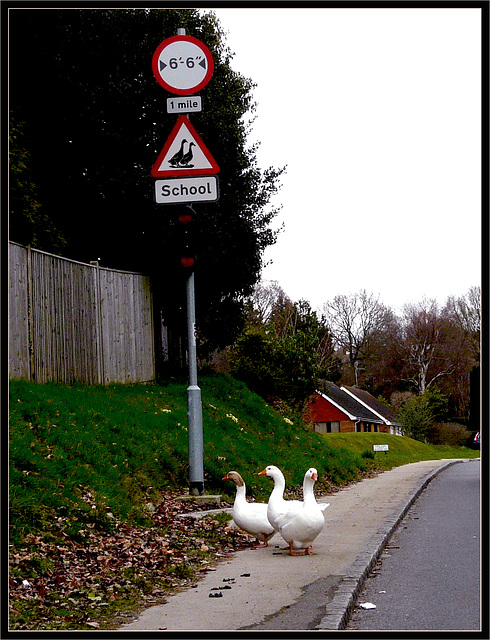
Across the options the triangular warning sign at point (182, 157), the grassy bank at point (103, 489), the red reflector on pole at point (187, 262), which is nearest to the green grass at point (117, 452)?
the grassy bank at point (103, 489)

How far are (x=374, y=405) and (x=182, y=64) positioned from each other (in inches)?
2600

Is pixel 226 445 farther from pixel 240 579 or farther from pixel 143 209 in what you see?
pixel 240 579

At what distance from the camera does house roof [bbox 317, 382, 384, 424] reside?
2592 inches

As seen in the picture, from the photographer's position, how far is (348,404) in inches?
2660

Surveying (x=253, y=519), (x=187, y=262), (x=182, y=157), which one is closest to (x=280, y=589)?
(x=253, y=519)

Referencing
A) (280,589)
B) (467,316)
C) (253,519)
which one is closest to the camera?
(280,589)

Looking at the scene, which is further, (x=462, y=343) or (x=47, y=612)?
(x=462, y=343)

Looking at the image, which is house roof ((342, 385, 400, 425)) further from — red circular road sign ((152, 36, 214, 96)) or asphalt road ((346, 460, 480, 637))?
red circular road sign ((152, 36, 214, 96))

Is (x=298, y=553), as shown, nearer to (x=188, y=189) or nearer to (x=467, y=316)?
(x=188, y=189)

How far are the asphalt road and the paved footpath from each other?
0.57ft

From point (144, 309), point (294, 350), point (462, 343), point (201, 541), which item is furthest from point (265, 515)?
point (462, 343)

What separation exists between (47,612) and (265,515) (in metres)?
3.30

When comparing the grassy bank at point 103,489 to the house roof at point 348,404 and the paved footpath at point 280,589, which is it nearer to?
the paved footpath at point 280,589

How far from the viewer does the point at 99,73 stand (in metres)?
18.7
